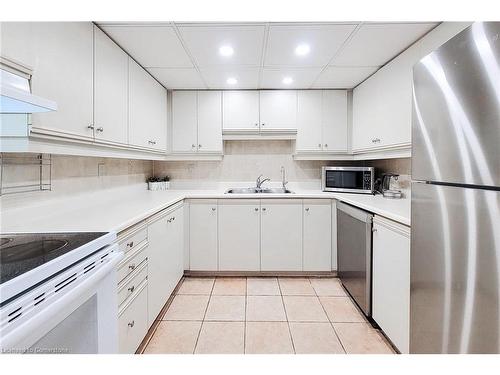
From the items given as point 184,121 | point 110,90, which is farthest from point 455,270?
point 184,121

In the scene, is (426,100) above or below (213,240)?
above

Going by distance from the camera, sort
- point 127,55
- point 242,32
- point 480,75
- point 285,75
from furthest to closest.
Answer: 1. point 285,75
2. point 127,55
3. point 242,32
4. point 480,75

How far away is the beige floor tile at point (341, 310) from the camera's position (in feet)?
6.67

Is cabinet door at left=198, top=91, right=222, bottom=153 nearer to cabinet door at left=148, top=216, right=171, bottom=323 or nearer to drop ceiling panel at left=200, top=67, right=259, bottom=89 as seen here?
drop ceiling panel at left=200, top=67, right=259, bottom=89

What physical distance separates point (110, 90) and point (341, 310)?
2456mm

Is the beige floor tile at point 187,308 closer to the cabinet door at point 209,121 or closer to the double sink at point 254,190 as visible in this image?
the double sink at point 254,190

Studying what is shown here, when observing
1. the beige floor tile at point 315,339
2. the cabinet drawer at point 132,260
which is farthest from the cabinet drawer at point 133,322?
the beige floor tile at point 315,339

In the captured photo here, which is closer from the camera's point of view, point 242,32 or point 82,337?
point 82,337

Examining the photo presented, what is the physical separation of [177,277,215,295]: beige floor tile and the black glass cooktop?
156 cm

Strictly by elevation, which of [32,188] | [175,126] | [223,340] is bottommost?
[223,340]

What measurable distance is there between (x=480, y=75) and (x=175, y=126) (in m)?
2.75

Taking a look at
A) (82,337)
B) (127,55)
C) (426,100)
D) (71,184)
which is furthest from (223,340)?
(127,55)

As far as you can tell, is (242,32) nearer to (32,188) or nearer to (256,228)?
(32,188)

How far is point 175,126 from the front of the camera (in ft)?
9.92
